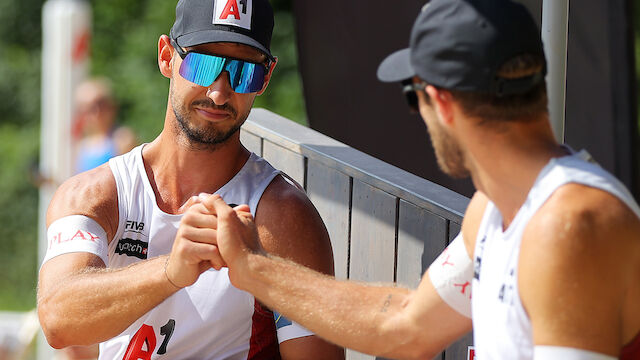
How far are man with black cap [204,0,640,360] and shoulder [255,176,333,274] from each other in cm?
36

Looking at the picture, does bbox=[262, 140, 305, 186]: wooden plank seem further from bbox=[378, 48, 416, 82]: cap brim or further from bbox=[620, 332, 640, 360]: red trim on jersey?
bbox=[620, 332, 640, 360]: red trim on jersey

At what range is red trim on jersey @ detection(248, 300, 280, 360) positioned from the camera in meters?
2.60

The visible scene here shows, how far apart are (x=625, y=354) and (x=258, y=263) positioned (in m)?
0.91

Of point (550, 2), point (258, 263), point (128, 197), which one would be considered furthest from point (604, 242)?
point (128, 197)

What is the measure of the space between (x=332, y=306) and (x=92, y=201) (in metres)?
0.88

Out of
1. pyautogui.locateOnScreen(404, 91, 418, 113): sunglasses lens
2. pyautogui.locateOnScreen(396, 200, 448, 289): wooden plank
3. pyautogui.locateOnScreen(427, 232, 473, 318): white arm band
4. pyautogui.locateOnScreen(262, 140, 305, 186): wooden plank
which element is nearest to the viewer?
pyautogui.locateOnScreen(404, 91, 418, 113): sunglasses lens

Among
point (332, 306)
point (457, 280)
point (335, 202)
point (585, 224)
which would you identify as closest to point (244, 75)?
point (335, 202)

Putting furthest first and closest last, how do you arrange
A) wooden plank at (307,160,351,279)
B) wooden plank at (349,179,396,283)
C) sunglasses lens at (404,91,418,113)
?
wooden plank at (307,160,351,279) < wooden plank at (349,179,396,283) < sunglasses lens at (404,91,418,113)

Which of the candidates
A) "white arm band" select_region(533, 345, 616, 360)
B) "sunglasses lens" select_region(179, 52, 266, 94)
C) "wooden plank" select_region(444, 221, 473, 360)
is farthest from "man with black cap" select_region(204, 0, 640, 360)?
"sunglasses lens" select_region(179, 52, 266, 94)

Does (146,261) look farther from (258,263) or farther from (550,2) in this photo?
(550,2)

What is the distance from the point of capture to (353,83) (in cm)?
404

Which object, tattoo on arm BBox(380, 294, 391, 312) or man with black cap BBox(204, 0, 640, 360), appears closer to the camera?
man with black cap BBox(204, 0, 640, 360)

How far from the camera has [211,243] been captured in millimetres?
2293

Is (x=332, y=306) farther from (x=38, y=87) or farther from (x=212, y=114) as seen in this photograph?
(x=38, y=87)
